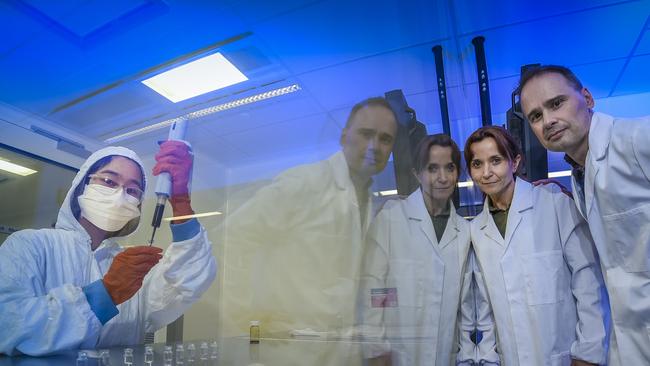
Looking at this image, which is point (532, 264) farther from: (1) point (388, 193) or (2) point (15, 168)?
(2) point (15, 168)

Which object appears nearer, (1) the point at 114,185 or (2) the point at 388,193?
(1) the point at 114,185

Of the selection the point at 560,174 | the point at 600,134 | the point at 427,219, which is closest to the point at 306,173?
the point at 427,219

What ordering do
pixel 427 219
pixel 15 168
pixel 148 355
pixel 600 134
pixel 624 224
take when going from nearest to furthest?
pixel 15 168 → pixel 148 355 → pixel 624 224 → pixel 600 134 → pixel 427 219

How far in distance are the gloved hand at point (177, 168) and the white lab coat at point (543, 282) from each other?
1.21 meters

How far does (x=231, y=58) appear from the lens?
0.54m

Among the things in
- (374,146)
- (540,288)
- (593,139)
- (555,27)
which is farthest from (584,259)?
(555,27)

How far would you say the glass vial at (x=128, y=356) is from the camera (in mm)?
439

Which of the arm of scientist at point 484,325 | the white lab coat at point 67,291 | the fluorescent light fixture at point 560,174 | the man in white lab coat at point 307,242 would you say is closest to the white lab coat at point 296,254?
the man in white lab coat at point 307,242

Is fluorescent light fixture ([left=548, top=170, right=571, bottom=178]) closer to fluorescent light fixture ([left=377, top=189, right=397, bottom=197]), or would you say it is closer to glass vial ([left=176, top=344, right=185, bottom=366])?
fluorescent light fixture ([left=377, top=189, right=397, bottom=197])

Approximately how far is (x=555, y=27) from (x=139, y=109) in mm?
1820

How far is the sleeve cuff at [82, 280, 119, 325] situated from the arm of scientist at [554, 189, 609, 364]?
4.52ft

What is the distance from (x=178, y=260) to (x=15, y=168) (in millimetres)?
222

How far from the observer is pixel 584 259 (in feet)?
4.07

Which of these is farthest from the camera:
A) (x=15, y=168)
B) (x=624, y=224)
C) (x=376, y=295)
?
(x=624, y=224)
